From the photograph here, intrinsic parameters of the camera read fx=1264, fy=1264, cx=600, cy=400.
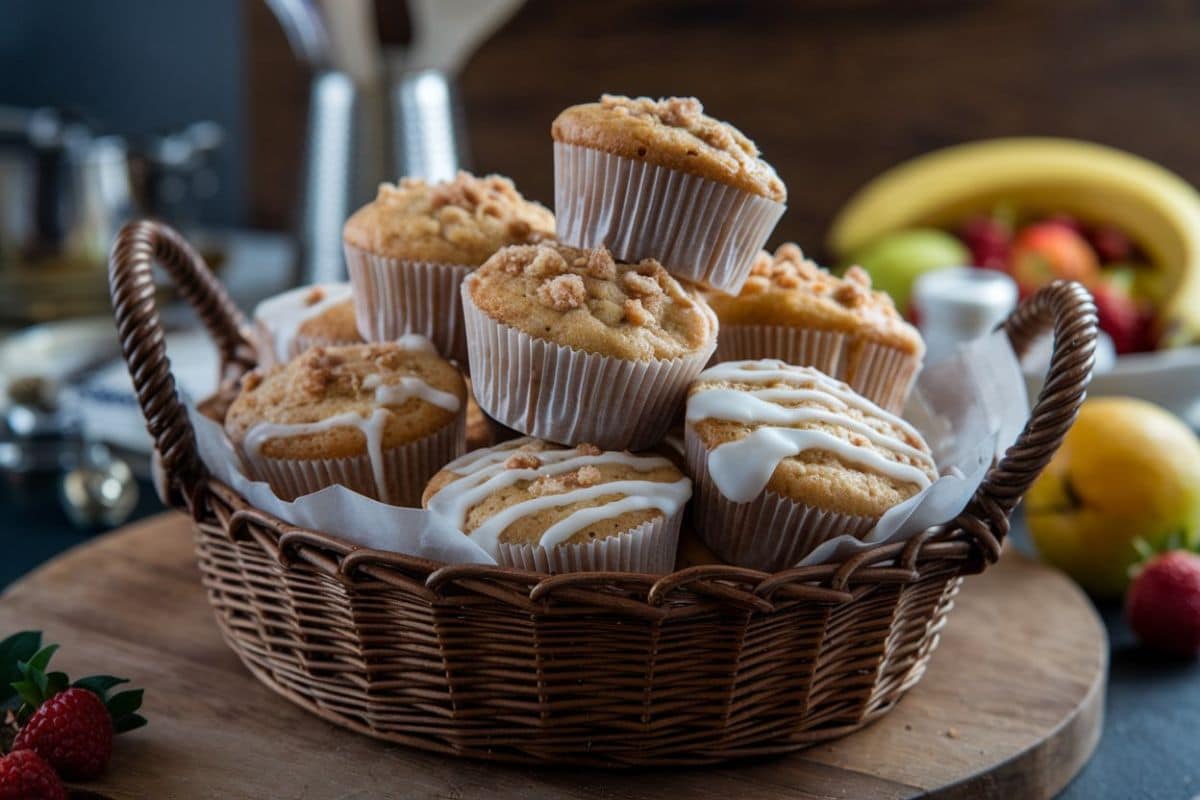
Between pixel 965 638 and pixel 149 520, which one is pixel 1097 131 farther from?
pixel 149 520

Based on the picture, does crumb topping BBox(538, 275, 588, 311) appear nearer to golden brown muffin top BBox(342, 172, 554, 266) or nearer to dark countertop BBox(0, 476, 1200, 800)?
golden brown muffin top BBox(342, 172, 554, 266)

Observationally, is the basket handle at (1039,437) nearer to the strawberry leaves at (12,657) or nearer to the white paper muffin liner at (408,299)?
the white paper muffin liner at (408,299)

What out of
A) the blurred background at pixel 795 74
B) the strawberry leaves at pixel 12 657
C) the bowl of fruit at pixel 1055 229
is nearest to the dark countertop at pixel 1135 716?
the strawberry leaves at pixel 12 657

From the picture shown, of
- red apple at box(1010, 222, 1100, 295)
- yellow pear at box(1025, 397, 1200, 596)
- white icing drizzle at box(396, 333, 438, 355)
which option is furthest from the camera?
red apple at box(1010, 222, 1100, 295)

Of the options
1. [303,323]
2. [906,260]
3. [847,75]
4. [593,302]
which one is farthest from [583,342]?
[847,75]

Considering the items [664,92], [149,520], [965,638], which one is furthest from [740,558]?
[664,92]

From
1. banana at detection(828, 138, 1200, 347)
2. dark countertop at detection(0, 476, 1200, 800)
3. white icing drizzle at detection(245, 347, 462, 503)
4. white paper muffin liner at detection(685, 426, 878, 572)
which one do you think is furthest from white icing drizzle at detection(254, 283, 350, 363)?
banana at detection(828, 138, 1200, 347)
